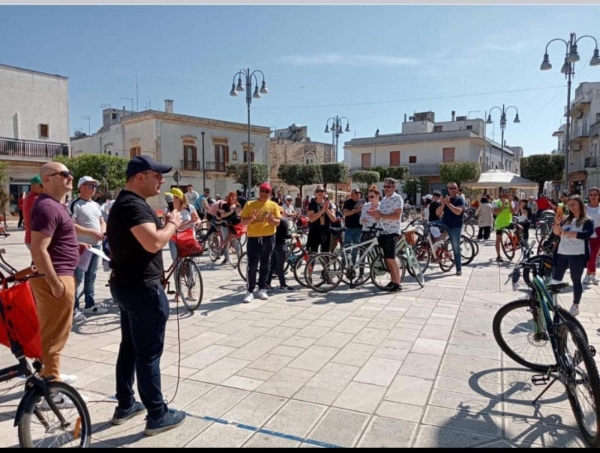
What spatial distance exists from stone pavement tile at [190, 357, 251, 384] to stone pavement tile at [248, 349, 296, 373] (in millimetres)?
103

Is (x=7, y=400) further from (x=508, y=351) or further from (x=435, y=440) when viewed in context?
(x=508, y=351)

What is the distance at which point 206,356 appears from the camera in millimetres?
4473

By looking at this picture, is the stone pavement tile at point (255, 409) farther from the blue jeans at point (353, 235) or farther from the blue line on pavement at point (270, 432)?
the blue jeans at point (353, 235)

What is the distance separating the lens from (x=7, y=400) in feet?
11.5

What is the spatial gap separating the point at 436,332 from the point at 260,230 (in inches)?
113

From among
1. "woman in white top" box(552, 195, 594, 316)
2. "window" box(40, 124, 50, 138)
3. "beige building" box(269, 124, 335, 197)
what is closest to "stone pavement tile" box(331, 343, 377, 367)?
"woman in white top" box(552, 195, 594, 316)

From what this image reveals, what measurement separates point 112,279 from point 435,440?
7.59ft

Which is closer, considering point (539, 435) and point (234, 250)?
point (539, 435)

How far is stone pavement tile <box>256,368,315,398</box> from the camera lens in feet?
12.0

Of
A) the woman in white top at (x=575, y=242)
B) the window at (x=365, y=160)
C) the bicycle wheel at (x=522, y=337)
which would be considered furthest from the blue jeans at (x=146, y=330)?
the window at (x=365, y=160)

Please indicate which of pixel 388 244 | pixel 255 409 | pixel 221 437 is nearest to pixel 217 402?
pixel 255 409

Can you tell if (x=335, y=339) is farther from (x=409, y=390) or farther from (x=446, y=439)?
(x=446, y=439)

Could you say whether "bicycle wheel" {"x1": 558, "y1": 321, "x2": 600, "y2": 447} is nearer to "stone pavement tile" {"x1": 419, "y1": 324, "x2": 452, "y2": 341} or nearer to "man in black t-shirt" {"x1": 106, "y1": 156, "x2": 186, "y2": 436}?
"stone pavement tile" {"x1": 419, "y1": 324, "x2": 452, "y2": 341}

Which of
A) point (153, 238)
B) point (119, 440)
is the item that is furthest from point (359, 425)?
point (153, 238)
